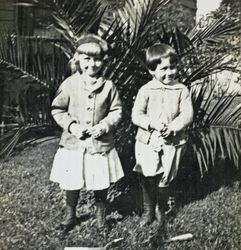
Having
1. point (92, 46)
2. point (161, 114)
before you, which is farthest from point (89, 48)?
point (161, 114)

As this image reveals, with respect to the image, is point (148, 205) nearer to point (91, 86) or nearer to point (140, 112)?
point (140, 112)

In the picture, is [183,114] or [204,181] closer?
[183,114]

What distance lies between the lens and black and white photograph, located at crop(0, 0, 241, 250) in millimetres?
1285

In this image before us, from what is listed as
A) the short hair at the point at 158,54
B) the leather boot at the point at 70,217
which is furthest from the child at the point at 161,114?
the leather boot at the point at 70,217

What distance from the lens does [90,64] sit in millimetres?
1248

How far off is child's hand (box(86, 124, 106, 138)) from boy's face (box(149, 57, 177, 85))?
0.69 ft

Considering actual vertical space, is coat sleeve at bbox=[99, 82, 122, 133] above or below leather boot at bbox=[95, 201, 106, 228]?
above

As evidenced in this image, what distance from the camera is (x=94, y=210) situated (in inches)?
53.4

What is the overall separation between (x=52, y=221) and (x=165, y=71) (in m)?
0.53

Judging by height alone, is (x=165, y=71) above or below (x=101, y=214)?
above

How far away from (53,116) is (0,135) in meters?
0.16

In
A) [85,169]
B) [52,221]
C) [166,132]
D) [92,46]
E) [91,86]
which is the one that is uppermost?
[92,46]

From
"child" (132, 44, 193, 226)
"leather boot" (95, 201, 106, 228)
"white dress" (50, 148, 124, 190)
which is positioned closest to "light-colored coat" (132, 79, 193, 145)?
"child" (132, 44, 193, 226)

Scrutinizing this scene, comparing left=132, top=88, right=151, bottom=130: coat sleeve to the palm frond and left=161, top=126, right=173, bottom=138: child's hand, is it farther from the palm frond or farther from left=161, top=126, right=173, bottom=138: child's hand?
the palm frond
